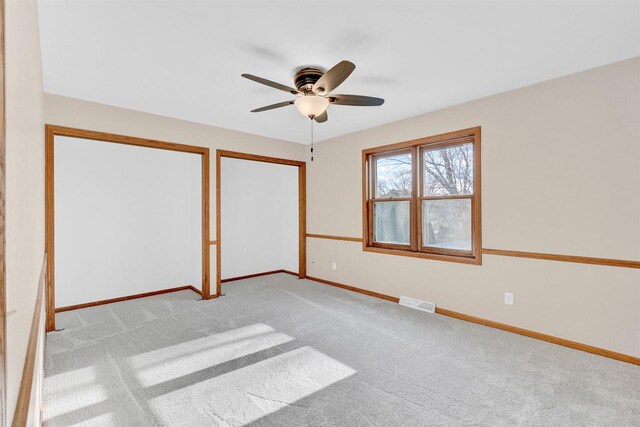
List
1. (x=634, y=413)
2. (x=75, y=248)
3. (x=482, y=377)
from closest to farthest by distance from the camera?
(x=634, y=413), (x=482, y=377), (x=75, y=248)

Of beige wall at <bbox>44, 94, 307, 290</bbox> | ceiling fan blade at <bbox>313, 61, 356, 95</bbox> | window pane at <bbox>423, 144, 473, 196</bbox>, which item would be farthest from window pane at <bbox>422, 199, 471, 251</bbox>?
beige wall at <bbox>44, 94, 307, 290</bbox>

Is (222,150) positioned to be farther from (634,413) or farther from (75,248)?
(634,413)

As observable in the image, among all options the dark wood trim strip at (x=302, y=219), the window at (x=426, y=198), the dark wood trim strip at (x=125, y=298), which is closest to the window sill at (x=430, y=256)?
the window at (x=426, y=198)

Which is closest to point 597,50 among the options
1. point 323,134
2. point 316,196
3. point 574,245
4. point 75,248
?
point 574,245

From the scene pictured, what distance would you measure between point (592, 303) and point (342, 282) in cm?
311

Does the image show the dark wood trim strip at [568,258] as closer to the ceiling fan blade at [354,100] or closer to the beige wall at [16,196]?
the ceiling fan blade at [354,100]

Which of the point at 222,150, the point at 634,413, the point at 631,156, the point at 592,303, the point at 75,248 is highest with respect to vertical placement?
the point at 222,150

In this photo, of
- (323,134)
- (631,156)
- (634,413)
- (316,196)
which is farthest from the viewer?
(316,196)

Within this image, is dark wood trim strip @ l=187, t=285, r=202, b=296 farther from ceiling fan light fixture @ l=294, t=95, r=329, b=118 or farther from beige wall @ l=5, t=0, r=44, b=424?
beige wall @ l=5, t=0, r=44, b=424

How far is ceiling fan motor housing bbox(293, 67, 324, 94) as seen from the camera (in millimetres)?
2633

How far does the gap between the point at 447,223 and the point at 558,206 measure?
1.17 m

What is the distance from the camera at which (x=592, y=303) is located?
9.07 ft

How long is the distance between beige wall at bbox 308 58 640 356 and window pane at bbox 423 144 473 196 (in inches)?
9.7

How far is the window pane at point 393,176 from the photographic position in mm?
4316
